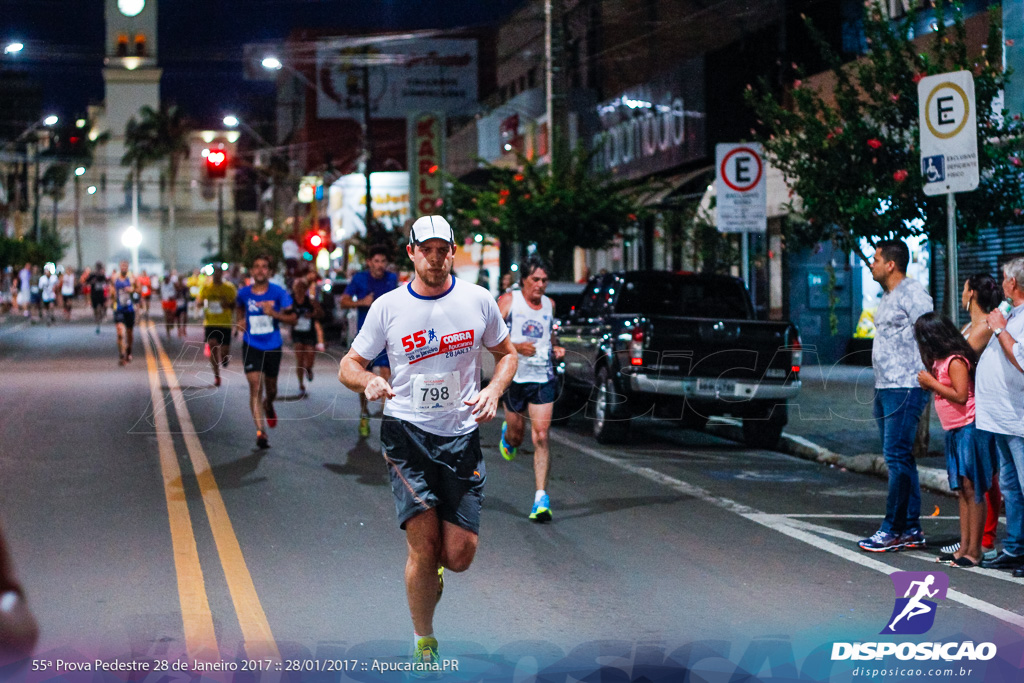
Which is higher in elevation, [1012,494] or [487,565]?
[1012,494]

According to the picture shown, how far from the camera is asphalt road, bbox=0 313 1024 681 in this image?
6016mm

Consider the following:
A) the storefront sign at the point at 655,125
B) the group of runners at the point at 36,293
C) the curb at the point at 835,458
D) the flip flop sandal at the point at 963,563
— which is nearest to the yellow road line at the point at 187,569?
the flip flop sandal at the point at 963,563

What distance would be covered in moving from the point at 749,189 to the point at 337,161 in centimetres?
7721

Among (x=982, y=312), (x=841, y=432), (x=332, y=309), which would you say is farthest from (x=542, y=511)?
(x=332, y=309)

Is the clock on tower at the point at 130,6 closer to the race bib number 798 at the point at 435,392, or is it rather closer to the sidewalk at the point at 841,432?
the sidewalk at the point at 841,432

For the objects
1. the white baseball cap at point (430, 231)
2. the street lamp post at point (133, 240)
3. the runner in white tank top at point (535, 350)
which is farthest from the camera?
the street lamp post at point (133, 240)

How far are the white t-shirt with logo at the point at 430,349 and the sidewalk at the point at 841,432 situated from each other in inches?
264

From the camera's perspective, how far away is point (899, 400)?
8.49 meters

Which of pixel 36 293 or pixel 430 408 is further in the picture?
pixel 36 293

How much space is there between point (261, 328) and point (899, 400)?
23.2 feet

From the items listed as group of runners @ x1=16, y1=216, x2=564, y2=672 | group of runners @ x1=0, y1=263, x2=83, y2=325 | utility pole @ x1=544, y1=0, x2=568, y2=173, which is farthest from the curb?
group of runners @ x1=0, y1=263, x2=83, y2=325

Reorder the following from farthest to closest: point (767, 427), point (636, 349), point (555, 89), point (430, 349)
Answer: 1. point (555, 89)
2. point (767, 427)
3. point (636, 349)
4. point (430, 349)

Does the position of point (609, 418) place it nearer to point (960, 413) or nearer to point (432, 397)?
point (960, 413)

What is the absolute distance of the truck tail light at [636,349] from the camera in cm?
1395
